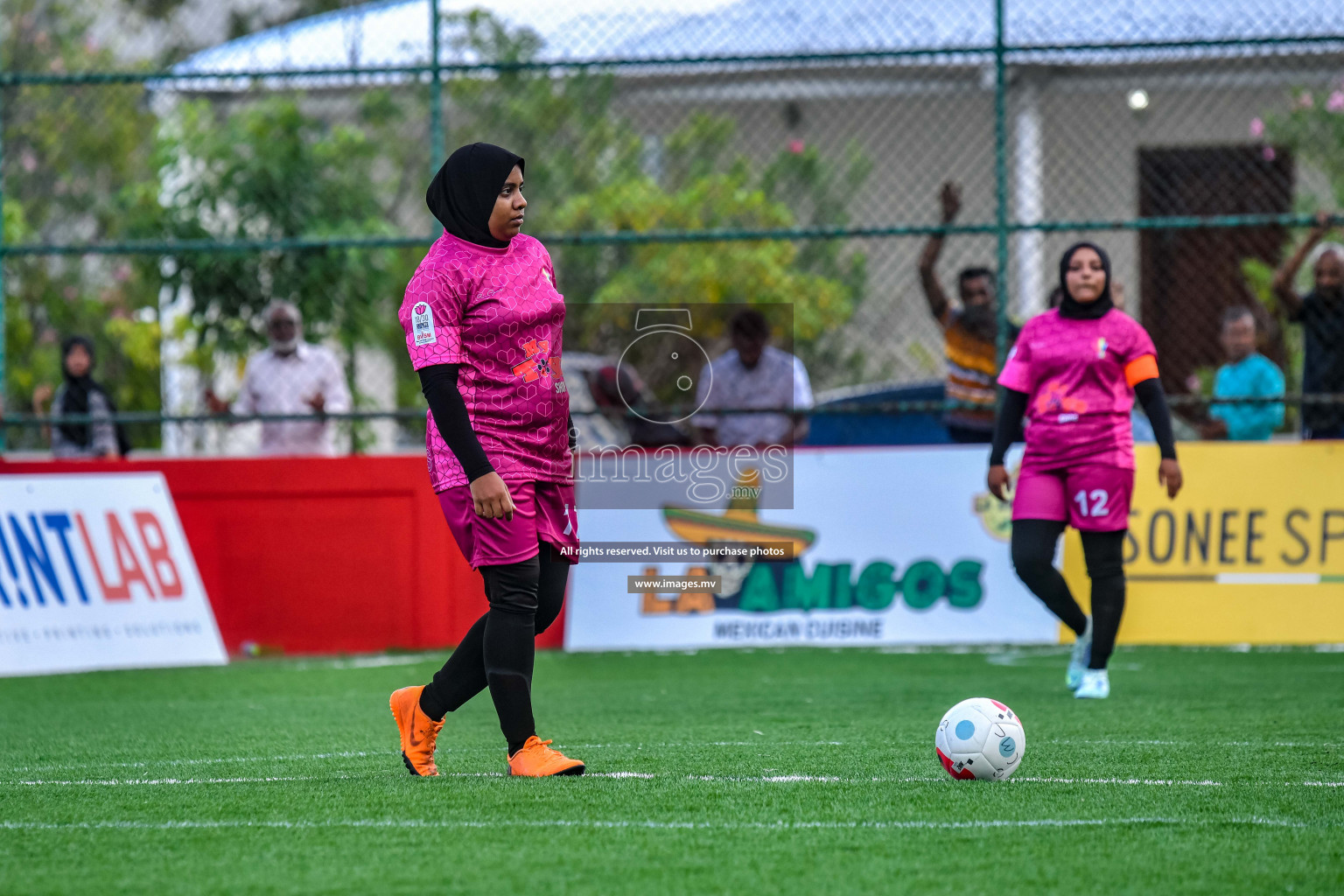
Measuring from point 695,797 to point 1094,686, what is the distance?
10.3ft

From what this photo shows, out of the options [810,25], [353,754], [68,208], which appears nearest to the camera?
[353,754]

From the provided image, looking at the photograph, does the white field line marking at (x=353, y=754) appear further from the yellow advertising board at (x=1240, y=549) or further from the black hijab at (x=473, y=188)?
the yellow advertising board at (x=1240, y=549)

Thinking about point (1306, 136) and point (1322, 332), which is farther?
point (1306, 136)

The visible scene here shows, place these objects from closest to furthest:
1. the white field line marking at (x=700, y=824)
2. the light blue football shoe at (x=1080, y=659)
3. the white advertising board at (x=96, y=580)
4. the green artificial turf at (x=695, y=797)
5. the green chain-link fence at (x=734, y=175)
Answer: the green artificial turf at (x=695, y=797)
the white field line marking at (x=700, y=824)
the light blue football shoe at (x=1080, y=659)
the white advertising board at (x=96, y=580)
the green chain-link fence at (x=734, y=175)

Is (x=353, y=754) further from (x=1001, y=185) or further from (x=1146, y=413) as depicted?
(x=1001, y=185)

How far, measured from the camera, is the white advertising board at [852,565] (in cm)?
919

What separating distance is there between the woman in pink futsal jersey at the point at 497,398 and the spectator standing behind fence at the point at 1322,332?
5948mm

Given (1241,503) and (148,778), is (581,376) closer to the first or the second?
(1241,503)

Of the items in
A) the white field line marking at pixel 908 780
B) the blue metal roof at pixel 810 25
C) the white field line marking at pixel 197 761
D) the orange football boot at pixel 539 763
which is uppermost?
the blue metal roof at pixel 810 25

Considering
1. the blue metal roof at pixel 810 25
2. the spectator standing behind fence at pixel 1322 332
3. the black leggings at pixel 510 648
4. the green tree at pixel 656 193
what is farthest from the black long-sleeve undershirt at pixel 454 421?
the green tree at pixel 656 193

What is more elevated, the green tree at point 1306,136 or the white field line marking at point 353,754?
the green tree at point 1306,136

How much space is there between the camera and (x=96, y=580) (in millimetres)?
8984

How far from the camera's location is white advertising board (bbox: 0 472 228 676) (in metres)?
8.88

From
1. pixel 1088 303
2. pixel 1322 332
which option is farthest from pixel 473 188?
pixel 1322 332
